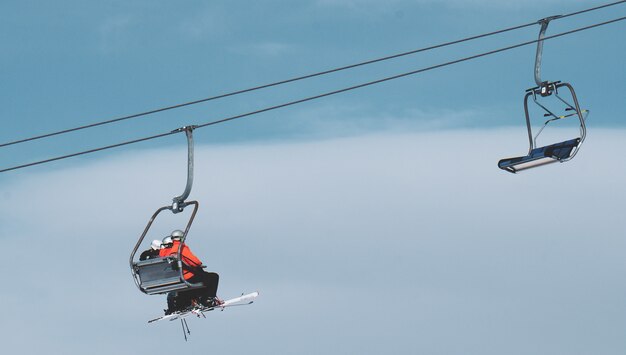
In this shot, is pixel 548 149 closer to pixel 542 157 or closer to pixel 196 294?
pixel 542 157

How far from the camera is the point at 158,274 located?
84.8 feet

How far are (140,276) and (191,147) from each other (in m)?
3.31

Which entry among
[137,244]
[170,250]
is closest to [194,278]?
[170,250]

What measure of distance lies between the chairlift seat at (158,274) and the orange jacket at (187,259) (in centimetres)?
149

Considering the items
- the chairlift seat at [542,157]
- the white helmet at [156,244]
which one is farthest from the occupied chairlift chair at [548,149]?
the white helmet at [156,244]

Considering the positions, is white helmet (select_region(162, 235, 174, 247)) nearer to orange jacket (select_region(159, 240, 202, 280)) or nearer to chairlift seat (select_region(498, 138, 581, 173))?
orange jacket (select_region(159, 240, 202, 280))

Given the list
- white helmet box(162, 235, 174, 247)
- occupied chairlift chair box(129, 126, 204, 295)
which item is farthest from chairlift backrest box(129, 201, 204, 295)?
white helmet box(162, 235, 174, 247)

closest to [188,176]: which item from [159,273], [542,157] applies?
[159,273]

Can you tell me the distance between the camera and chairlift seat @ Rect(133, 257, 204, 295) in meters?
25.7

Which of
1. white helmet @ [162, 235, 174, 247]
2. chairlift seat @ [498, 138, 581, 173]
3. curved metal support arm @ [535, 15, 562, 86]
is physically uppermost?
white helmet @ [162, 235, 174, 247]

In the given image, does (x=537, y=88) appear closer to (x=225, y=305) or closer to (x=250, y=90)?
(x=250, y=90)

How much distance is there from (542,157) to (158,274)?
7.02 m

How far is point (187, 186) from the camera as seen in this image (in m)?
23.7

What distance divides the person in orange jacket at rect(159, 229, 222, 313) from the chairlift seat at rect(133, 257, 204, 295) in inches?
11.4
